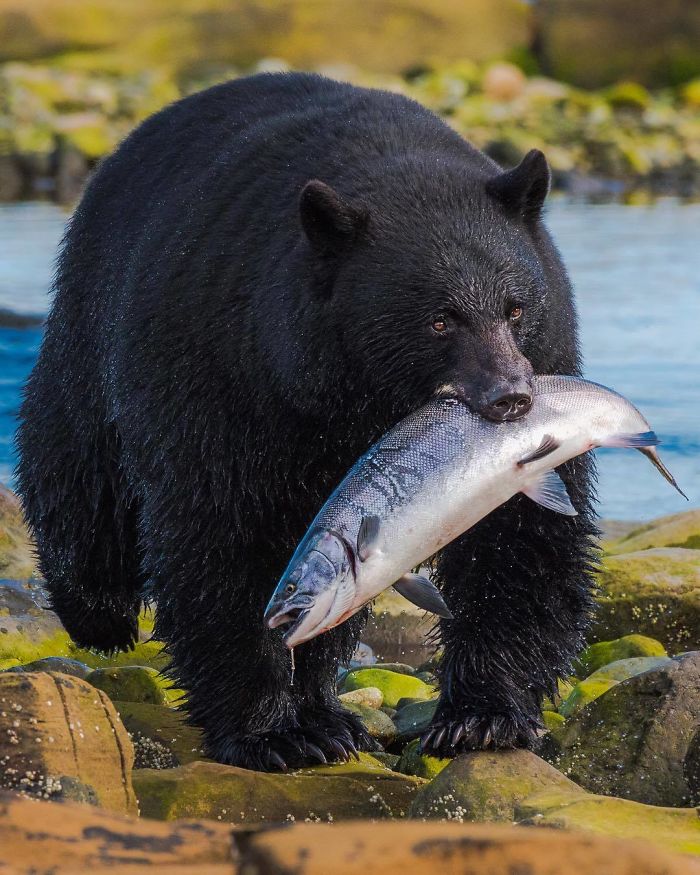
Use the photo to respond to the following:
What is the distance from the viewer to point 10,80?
4028 cm

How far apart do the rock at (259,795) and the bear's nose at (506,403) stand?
4.13ft

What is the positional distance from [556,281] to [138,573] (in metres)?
2.34

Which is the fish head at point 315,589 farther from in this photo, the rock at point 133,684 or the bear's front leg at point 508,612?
the rock at point 133,684

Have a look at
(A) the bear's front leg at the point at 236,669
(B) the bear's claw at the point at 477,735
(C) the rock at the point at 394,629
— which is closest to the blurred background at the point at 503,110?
(C) the rock at the point at 394,629

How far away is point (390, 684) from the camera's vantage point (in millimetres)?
6250

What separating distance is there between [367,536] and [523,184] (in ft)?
4.17

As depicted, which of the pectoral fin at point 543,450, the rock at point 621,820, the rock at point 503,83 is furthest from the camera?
the rock at point 503,83

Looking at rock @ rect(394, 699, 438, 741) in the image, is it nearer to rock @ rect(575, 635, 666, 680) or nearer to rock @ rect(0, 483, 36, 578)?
rock @ rect(575, 635, 666, 680)

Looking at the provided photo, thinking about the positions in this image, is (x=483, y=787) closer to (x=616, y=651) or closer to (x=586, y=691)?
(x=586, y=691)

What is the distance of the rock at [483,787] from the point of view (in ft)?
13.8

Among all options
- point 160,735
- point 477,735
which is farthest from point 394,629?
point 477,735

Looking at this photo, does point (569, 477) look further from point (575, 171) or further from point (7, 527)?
point (575, 171)

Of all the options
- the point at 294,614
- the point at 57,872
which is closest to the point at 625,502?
the point at 294,614

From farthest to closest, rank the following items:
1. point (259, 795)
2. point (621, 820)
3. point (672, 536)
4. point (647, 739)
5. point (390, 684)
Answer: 1. point (672, 536)
2. point (390, 684)
3. point (647, 739)
4. point (259, 795)
5. point (621, 820)
